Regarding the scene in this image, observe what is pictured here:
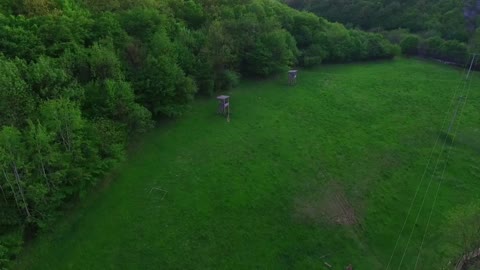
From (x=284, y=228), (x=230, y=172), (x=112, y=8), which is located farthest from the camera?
(x=112, y=8)

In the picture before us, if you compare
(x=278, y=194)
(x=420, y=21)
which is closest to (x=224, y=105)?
(x=278, y=194)

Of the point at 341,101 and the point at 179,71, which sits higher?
the point at 179,71

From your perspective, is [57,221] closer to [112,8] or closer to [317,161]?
[317,161]

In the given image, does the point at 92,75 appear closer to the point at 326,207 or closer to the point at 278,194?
the point at 278,194

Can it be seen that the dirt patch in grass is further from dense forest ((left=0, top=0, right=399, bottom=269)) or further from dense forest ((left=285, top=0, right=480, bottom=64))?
dense forest ((left=285, top=0, right=480, bottom=64))

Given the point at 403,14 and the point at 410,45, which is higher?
the point at 403,14

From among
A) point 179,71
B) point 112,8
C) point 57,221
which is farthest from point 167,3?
point 57,221

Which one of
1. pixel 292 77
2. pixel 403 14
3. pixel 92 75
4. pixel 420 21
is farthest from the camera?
pixel 403 14

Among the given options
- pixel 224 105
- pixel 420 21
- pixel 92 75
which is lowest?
pixel 224 105
